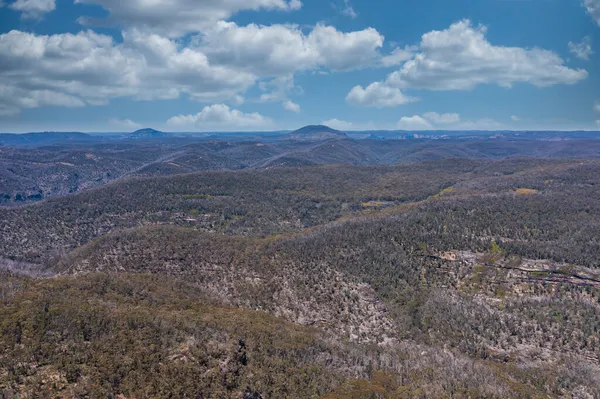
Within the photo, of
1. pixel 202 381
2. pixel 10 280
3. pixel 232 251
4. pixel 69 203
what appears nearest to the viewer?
pixel 202 381

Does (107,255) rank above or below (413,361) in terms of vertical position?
above

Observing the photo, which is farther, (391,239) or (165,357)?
(391,239)

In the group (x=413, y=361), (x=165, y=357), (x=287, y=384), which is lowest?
(x=413, y=361)

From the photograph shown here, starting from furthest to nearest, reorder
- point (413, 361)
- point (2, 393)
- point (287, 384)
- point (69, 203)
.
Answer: point (69, 203) < point (413, 361) < point (287, 384) < point (2, 393)

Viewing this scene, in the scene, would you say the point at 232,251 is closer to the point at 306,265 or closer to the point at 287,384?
the point at 306,265

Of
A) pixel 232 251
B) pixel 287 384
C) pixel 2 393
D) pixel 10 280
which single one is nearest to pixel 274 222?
pixel 232 251

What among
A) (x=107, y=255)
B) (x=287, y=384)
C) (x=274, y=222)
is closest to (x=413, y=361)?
(x=287, y=384)
